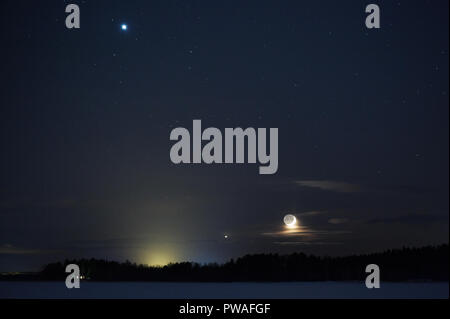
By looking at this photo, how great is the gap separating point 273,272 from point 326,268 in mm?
3073

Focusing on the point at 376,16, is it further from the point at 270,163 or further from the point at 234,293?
the point at 234,293

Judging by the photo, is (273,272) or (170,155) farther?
(273,272)
